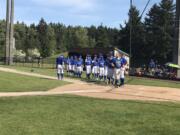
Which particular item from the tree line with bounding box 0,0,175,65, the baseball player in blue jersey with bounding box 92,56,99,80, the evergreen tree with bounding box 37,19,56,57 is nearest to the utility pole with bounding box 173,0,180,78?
the tree line with bounding box 0,0,175,65

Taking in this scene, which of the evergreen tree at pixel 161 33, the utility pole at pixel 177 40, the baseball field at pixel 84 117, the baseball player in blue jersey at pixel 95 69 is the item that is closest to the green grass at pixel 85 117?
the baseball field at pixel 84 117

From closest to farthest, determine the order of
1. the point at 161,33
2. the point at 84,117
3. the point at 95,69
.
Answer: the point at 84,117
the point at 95,69
the point at 161,33

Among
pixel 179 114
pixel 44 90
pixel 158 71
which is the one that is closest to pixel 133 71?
pixel 158 71

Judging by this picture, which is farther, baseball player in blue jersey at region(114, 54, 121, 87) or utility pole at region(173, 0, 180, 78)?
utility pole at region(173, 0, 180, 78)

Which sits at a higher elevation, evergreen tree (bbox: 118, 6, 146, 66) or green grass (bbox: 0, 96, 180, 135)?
evergreen tree (bbox: 118, 6, 146, 66)

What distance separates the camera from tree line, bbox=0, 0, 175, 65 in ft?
157

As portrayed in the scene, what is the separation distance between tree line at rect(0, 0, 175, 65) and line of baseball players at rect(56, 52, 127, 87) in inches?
153

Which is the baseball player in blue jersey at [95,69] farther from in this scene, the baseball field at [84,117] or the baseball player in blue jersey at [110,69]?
the baseball field at [84,117]

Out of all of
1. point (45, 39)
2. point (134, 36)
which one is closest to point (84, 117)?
point (134, 36)

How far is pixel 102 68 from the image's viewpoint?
94.6 feet

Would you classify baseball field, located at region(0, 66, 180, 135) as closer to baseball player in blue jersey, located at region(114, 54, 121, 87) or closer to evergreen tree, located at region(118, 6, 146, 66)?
baseball player in blue jersey, located at region(114, 54, 121, 87)

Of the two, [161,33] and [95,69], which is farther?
[161,33]

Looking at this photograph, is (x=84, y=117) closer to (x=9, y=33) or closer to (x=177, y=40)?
(x=177, y=40)

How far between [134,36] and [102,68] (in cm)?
848
